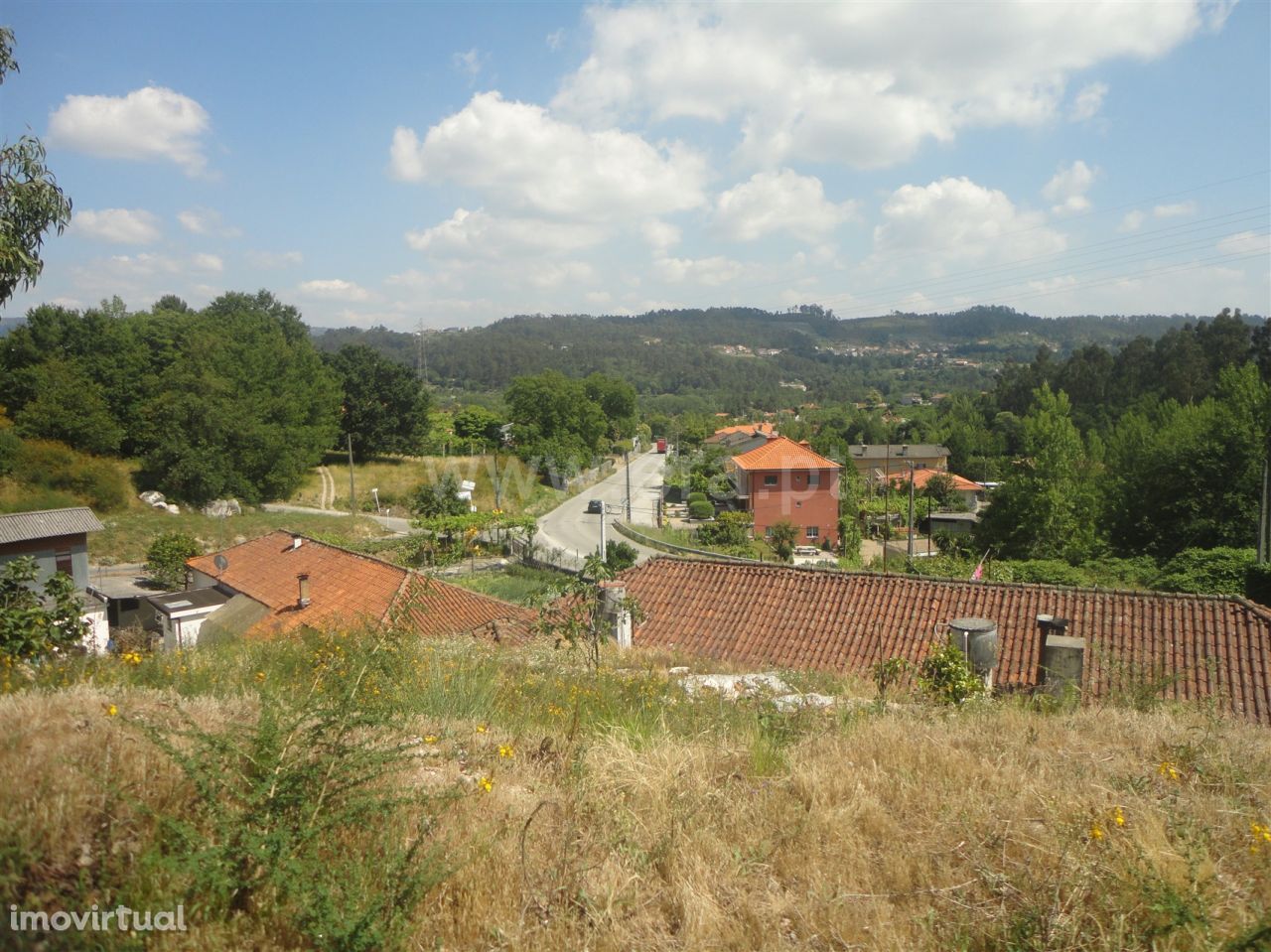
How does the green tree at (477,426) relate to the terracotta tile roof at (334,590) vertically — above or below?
above

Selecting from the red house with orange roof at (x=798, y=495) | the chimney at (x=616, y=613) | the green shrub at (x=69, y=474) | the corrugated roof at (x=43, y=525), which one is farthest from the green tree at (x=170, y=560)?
the red house with orange roof at (x=798, y=495)

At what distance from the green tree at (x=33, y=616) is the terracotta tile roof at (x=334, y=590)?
225 inches

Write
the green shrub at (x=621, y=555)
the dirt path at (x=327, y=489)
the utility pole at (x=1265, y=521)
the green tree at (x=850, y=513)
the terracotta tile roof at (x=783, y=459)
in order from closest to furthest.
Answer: the utility pole at (x=1265, y=521), the green shrub at (x=621, y=555), the green tree at (x=850, y=513), the terracotta tile roof at (x=783, y=459), the dirt path at (x=327, y=489)

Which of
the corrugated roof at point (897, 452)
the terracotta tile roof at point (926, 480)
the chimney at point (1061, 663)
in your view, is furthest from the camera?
the corrugated roof at point (897, 452)

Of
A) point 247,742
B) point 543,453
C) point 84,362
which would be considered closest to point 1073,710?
point 247,742

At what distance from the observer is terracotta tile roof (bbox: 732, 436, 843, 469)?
1609 inches

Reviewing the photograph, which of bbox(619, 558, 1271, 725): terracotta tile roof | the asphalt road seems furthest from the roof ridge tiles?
the asphalt road

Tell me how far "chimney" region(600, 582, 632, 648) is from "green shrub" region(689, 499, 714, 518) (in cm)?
3589

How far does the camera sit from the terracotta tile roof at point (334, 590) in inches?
537

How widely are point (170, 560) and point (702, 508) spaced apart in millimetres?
28906

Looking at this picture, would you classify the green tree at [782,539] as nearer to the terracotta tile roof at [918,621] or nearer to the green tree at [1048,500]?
the green tree at [1048,500]

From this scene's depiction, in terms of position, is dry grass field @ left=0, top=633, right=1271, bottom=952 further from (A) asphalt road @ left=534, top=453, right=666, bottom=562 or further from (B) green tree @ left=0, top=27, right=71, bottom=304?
(A) asphalt road @ left=534, top=453, right=666, bottom=562

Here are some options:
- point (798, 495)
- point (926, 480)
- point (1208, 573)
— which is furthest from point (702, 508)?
point (1208, 573)

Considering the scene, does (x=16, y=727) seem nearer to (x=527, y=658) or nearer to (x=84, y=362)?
(x=527, y=658)
